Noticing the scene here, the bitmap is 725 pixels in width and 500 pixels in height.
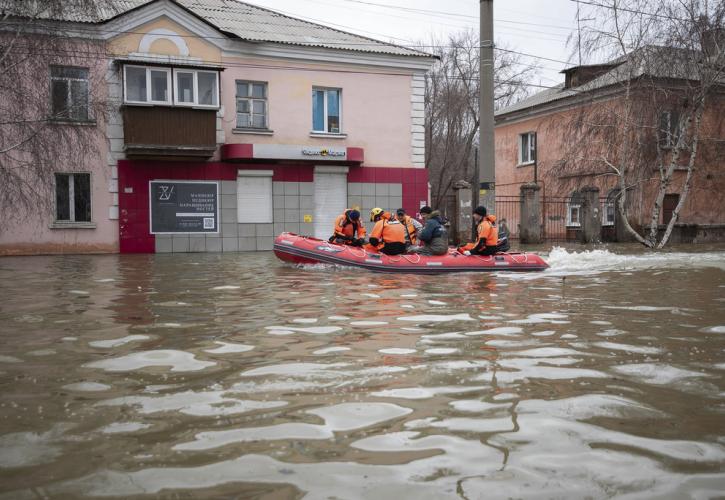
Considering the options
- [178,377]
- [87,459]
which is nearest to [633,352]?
[178,377]

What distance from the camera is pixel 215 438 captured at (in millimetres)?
3717

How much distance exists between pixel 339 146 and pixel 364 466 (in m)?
21.4

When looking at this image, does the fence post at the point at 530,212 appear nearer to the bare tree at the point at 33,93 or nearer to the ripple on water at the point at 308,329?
the bare tree at the point at 33,93

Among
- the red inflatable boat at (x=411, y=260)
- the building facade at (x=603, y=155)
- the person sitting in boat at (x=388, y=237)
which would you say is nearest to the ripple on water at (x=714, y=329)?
the red inflatable boat at (x=411, y=260)

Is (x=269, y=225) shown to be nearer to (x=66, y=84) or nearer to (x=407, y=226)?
(x=66, y=84)

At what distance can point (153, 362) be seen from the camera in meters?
5.55

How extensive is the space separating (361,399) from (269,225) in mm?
19205

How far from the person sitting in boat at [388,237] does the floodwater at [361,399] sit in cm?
535

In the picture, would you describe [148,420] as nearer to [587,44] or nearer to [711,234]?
[587,44]

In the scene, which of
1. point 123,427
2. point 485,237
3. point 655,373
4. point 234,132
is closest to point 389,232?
point 485,237

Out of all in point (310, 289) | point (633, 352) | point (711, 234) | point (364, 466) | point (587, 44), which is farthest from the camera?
point (711, 234)

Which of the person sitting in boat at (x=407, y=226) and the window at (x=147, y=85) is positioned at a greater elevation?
the window at (x=147, y=85)

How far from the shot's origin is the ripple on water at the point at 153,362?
535cm

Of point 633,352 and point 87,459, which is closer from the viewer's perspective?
point 87,459
